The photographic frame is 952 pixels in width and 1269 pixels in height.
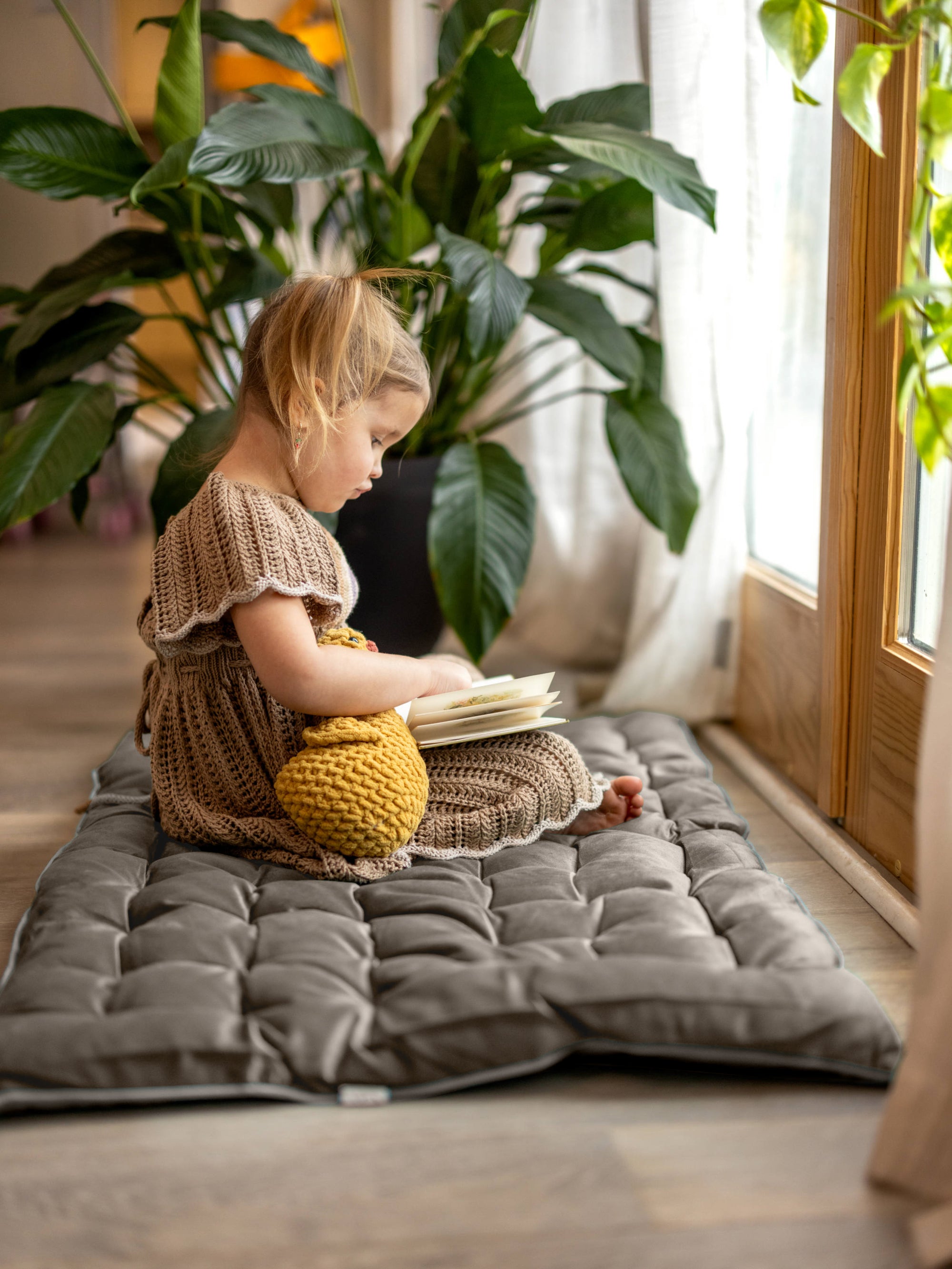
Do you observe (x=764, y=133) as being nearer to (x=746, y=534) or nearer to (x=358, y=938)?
(x=746, y=534)

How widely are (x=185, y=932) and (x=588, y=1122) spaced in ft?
1.23

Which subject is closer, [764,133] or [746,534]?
[764,133]

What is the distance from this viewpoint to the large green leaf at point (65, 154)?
1525 mm

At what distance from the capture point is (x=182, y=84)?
4.98 feet

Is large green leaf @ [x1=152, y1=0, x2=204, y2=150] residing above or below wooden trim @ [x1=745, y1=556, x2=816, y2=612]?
above

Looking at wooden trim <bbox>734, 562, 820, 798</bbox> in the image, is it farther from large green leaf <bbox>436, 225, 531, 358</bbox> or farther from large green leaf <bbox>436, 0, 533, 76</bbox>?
large green leaf <bbox>436, 0, 533, 76</bbox>

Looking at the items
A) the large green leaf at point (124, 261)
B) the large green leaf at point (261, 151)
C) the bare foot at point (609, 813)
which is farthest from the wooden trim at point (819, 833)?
the large green leaf at point (124, 261)

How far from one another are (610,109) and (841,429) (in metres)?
0.68

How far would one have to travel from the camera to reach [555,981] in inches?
35.3

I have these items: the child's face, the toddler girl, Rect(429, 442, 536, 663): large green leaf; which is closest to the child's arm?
the toddler girl

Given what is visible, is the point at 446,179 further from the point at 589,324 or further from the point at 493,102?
the point at 589,324

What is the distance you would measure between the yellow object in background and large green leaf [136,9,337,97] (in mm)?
1478

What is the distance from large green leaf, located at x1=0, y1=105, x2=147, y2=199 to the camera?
153cm

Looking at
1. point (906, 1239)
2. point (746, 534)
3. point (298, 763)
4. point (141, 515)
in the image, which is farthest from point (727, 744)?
point (141, 515)
